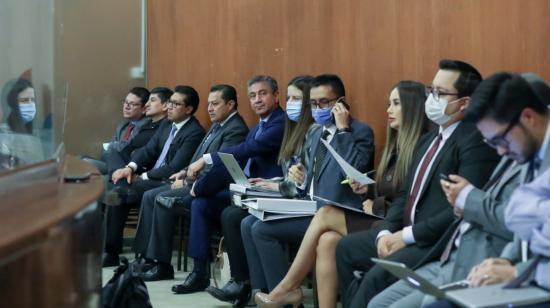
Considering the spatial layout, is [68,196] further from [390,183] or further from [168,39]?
[168,39]

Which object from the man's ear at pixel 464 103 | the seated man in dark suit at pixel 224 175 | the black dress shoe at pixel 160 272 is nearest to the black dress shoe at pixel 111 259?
the black dress shoe at pixel 160 272

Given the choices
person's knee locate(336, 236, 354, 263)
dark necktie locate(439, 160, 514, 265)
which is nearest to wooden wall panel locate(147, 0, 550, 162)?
person's knee locate(336, 236, 354, 263)

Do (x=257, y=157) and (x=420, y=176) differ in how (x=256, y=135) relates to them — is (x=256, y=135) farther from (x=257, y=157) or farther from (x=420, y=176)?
(x=420, y=176)

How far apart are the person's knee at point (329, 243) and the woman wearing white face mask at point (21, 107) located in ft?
7.00

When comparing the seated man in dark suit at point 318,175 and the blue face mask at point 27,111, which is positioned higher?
the blue face mask at point 27,111

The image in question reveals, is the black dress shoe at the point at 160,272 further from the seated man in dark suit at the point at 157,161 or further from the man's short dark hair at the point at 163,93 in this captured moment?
the man's short dark hair at the point at 163,93

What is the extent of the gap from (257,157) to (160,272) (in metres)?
1.11

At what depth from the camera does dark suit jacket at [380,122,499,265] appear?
11.9 ft

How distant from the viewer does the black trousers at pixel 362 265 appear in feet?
12.4

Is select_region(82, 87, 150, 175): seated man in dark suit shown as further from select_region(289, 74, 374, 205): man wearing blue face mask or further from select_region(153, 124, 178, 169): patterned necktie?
select_region(289, 74, 374, 205): man wearing blue face mask

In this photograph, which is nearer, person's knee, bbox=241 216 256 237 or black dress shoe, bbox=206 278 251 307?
person's knee, bbox=241 216 256 237

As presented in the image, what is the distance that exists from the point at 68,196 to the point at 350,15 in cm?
418

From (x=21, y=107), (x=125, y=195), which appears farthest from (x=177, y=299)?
(x=21, y=107)

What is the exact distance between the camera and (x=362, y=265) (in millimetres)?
4195
